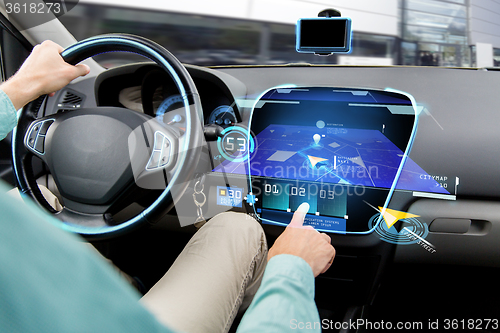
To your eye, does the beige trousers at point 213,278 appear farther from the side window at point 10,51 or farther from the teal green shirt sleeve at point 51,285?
the side window at point 10,51

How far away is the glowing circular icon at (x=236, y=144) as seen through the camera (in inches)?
54.5

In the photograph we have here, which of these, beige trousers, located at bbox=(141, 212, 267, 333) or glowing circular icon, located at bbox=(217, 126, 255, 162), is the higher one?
glowing circular icon, located at bbox=(217, 126, 255, 162)

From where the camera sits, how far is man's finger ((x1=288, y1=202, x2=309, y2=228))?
138cm

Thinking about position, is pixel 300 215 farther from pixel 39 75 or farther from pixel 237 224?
pixel 39 75

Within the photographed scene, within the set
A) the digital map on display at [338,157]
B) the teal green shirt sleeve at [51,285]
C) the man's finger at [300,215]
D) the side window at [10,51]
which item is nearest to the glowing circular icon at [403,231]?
the digital map on display at [338,157]

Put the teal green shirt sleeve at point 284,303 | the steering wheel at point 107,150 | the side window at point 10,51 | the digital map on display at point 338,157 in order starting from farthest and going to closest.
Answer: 1. the side window at point 10,51
2. the digital map on display at point 338,157
3. the steering wheel at point 107,150
4. the teal green shirt sleeve at point 284,303

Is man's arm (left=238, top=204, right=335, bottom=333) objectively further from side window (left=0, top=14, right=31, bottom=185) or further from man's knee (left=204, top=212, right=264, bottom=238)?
side window (left=0, top=14, right=31, bottom=185)

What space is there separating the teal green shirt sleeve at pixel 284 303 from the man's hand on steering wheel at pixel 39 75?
838mm

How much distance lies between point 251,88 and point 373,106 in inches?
19.2

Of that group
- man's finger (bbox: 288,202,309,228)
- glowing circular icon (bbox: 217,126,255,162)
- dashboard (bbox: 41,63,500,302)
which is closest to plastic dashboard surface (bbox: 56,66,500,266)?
dashboard (bbox: 41,63,500,302)

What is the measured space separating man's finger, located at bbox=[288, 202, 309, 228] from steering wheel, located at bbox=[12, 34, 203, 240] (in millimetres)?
556

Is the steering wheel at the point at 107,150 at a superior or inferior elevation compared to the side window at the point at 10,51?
inferior

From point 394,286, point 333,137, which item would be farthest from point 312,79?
point 394,286

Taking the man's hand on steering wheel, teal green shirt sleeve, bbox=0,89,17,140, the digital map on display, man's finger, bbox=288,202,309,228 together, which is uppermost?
the man's hand on steering wheel
